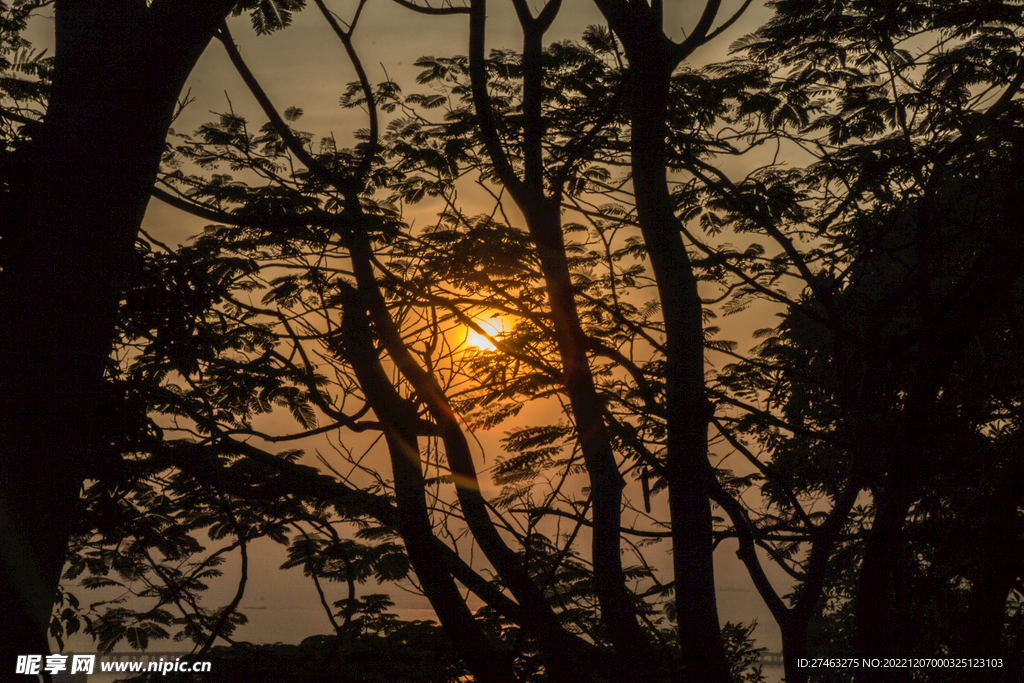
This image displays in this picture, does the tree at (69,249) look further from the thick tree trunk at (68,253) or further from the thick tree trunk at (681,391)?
the thick tree trunk at (681,391)

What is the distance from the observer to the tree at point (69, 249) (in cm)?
340

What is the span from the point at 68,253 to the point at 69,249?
0.07 ft

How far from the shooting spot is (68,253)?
3.59 meters

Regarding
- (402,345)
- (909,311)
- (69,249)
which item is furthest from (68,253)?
(909,311)

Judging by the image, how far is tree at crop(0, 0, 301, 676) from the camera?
340 cm

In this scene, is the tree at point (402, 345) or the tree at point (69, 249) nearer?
the tree at point (69, 249)

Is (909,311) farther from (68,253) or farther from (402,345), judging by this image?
(68,253)

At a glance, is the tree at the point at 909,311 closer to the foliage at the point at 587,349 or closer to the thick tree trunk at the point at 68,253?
the foliage at the point at 587,349

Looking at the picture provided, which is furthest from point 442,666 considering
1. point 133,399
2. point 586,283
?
point 586,283

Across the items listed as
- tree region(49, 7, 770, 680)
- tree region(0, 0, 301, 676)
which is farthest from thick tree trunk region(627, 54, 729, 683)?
tree region(0, 0, 301, 676)

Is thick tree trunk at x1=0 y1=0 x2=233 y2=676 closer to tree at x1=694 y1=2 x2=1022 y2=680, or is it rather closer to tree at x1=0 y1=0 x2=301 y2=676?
tree at x1=0 y1=0 x2=301 y2=676

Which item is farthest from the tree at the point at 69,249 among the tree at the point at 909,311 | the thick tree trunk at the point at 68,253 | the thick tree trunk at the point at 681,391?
the tree at the point at 909,311

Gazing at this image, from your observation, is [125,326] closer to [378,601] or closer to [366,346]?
[366,346]

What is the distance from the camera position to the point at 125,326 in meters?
4.39
